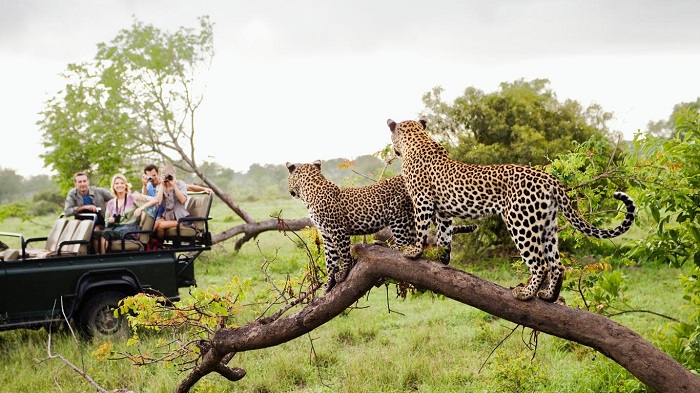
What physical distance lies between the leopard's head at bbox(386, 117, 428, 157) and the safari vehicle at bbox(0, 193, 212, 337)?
5.17 meters

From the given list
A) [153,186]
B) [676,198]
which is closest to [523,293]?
[676,198]

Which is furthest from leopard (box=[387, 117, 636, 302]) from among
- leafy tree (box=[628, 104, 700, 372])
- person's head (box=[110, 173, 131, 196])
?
person's head (box=[110, 173, 131, 196])

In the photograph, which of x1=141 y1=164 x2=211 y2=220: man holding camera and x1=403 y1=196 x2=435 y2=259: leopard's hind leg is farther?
x1=141 y1=164 x2=211 y2=220: man holding camera

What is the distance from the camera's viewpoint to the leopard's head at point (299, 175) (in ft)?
13.7

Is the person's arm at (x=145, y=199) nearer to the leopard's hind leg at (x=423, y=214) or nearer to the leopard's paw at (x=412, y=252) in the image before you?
the leopard's paw at (x=412, y=252)

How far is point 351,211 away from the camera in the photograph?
4051 millimetres

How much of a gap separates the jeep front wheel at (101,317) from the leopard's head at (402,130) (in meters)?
5.75

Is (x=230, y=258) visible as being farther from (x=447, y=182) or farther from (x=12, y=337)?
(x=447, y=182)

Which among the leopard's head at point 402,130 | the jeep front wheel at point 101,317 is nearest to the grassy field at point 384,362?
the jeep front wheel at point 101,317

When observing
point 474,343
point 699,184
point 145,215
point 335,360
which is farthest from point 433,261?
point 145,215

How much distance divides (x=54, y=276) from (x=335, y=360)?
3.55m

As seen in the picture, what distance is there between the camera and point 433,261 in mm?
3877

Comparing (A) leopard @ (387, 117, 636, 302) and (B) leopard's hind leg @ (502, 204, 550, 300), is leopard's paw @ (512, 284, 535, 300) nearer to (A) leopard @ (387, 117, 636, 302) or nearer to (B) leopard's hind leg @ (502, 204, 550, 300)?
(A) leopard @ (387, 117, 636, 302)

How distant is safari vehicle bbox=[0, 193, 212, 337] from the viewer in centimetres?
Answer: 796
